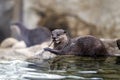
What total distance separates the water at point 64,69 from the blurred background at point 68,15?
10.2 m

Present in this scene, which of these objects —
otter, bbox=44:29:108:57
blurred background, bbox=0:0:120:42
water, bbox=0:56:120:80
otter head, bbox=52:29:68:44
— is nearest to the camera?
water, bbox=0:56:120:80

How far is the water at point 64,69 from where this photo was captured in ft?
12.1

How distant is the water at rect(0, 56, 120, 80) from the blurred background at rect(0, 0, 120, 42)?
403 inches

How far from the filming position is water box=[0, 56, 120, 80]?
145 inches

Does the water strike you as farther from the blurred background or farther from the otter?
the blurred background

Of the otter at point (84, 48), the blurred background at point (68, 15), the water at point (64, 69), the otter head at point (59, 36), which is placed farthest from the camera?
the blurred background at point (68, 15)

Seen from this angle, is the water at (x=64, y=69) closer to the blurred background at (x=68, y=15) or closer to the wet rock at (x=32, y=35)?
the wet rock at (x=32, y=35)

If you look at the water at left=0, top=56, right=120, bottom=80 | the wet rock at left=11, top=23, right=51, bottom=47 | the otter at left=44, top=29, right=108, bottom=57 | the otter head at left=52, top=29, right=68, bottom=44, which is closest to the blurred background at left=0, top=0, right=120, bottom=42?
the wet rock at left=11, top=23, right=51, bottom=47

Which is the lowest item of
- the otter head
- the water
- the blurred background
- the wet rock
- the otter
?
the water

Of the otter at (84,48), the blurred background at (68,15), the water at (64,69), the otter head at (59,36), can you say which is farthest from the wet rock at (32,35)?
the water at (64,69)

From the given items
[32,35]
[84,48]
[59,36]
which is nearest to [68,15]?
[32,35]

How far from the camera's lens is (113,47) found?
5227 mm

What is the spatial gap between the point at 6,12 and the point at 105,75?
12514mm

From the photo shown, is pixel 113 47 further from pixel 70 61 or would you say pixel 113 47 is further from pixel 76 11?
pixel 76 11
